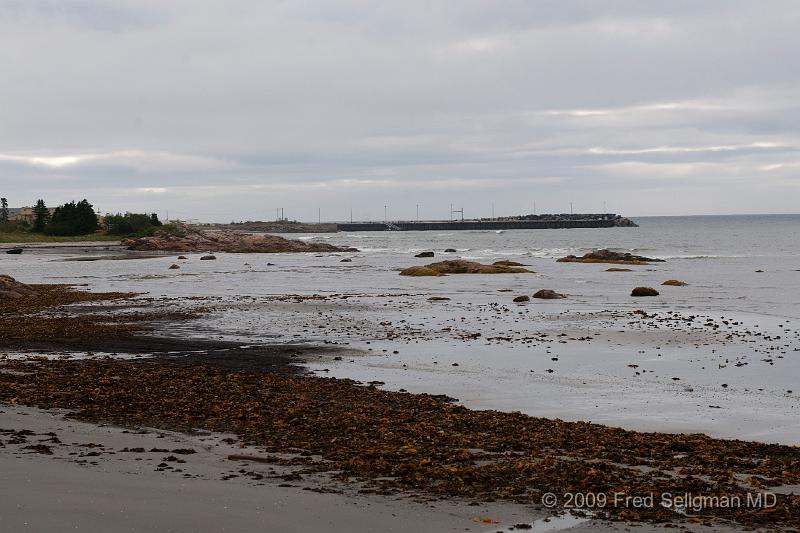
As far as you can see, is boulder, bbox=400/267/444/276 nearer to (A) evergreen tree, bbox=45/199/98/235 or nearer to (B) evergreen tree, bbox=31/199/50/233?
(A) evergreen tree, bbox=45/199/98/235

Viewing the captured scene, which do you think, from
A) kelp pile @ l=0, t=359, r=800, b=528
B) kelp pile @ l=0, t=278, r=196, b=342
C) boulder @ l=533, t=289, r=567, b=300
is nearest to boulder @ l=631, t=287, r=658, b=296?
boulder @ l=533, t=289, r=567, b=300

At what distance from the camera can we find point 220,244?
121 meters

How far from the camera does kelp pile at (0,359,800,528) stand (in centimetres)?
890

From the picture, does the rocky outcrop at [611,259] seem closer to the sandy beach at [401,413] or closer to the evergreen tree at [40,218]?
the sandy beach at [401,413]

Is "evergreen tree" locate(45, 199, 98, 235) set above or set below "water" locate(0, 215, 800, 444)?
above

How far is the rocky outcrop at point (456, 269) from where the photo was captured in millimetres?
59188

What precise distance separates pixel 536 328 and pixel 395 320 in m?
5.43

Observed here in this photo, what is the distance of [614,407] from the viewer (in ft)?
46.6

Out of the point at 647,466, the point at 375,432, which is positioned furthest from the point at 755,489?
the point at 375,432

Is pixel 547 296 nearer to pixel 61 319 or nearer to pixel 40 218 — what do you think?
pixel 61 319

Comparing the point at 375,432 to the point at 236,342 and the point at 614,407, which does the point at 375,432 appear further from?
the point at 236,342
